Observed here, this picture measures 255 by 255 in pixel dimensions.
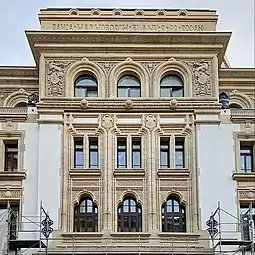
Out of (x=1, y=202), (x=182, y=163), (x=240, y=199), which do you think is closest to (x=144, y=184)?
(x=182, y=163)

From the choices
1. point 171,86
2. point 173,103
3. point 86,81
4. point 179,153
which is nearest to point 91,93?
point 86,81

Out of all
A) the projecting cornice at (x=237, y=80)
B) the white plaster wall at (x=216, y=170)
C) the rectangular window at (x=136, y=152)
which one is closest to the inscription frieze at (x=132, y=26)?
the projecting cornice at (x=237, y=80)

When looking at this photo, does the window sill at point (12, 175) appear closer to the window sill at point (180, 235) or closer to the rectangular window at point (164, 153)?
the rectangular window at point (164, 153)

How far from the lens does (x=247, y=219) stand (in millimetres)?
33188

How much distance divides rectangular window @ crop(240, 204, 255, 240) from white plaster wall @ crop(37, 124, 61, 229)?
26.7 feet

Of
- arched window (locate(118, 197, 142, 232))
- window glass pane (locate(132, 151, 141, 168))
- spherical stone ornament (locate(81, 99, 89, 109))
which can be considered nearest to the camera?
arched window (locate(118, 197, 142, 232))

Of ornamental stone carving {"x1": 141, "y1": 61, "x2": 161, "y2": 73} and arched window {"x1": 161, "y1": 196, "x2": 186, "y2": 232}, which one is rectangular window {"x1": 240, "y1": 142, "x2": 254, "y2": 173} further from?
ornamental stone carving {"x1": 141, "y1": 61, "x2": 161, "y2": 73}

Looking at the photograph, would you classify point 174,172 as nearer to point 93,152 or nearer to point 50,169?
point 93,152

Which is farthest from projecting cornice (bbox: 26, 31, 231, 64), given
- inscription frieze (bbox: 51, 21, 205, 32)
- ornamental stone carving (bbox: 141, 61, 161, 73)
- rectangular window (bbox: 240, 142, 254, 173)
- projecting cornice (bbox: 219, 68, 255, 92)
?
rectangular window (bbox: 240, 142, 254, 173)

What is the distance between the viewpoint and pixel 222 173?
34.2 meters

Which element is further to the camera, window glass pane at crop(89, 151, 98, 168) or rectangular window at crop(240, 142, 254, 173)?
rectangular window at crop(240, 142, 254, 173)

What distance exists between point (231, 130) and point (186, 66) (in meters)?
3.72

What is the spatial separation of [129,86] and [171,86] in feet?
6.56

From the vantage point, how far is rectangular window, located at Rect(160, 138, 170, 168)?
35.0 meters
